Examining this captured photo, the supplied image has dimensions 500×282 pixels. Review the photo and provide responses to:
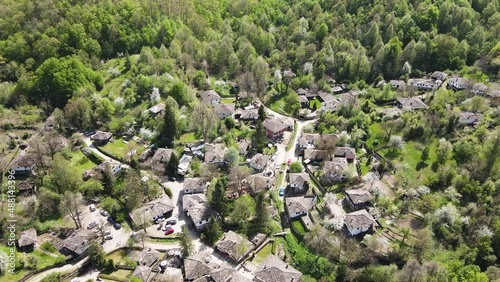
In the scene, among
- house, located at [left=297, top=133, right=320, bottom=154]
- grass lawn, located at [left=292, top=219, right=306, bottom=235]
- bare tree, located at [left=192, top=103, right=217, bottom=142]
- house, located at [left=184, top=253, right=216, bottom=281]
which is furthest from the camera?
bare tree, located at [left=192, top=103, right=217, bottom=142]

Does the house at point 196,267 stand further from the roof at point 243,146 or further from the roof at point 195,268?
A: the roof at point 243,146

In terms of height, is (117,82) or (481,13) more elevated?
(481,13)

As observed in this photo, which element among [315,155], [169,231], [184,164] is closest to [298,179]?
[315,155]

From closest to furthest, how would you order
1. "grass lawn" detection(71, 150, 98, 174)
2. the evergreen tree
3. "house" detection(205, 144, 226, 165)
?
"grass lawn" detection(71, 150, 98, 174)
"house" detection(205, 144, 226, 165)
the evergreen tree

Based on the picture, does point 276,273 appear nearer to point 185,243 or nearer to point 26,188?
point 185,243

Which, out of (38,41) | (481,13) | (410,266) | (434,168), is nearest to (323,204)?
(410,266)

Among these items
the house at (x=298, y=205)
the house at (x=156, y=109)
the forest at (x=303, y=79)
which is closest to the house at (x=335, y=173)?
the house at (x=298, y=205)

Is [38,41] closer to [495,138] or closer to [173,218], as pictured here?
[173,218]

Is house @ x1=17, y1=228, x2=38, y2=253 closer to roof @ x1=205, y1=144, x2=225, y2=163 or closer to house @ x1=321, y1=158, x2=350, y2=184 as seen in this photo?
roof @ x1=205, y1=144, x2=225, y2=163

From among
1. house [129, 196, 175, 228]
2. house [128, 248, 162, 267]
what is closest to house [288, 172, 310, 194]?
house [129, 196, 175, 228]
